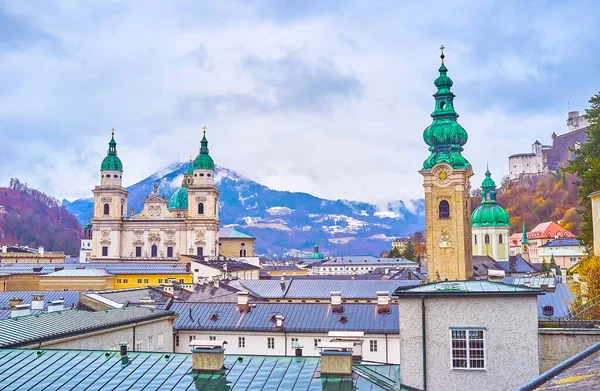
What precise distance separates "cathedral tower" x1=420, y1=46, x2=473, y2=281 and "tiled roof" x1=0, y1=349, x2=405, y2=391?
5481 centimetres

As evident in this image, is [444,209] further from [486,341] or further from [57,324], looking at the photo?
[486,341]

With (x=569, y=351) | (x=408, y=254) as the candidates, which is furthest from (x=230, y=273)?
(x=408, y=254)

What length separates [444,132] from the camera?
2928 inches

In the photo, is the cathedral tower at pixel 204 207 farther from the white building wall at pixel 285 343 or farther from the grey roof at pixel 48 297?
the white building wall at pixel 285 343

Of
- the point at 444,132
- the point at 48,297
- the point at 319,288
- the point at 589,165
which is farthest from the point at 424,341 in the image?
the point at 444,132

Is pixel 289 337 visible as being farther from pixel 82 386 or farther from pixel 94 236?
pixel 94 236

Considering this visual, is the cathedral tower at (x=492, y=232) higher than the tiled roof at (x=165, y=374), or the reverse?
the cathedral tower at (x=492, y=232)

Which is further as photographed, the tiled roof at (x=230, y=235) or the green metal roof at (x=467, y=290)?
the tiled roof at (x=230, y=235)

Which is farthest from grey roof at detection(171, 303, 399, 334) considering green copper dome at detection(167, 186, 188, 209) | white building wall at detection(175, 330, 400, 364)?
green copper dome at detection(167, 186, 188, 209)

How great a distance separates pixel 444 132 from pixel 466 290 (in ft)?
194

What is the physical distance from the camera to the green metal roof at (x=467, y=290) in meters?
16.7

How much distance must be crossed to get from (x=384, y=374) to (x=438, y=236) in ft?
186

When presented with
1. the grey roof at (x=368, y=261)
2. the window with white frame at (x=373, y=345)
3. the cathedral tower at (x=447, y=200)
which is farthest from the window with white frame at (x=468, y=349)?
the grey roof at (x=368, y=261)

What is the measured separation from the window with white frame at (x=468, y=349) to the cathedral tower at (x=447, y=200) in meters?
53.7
